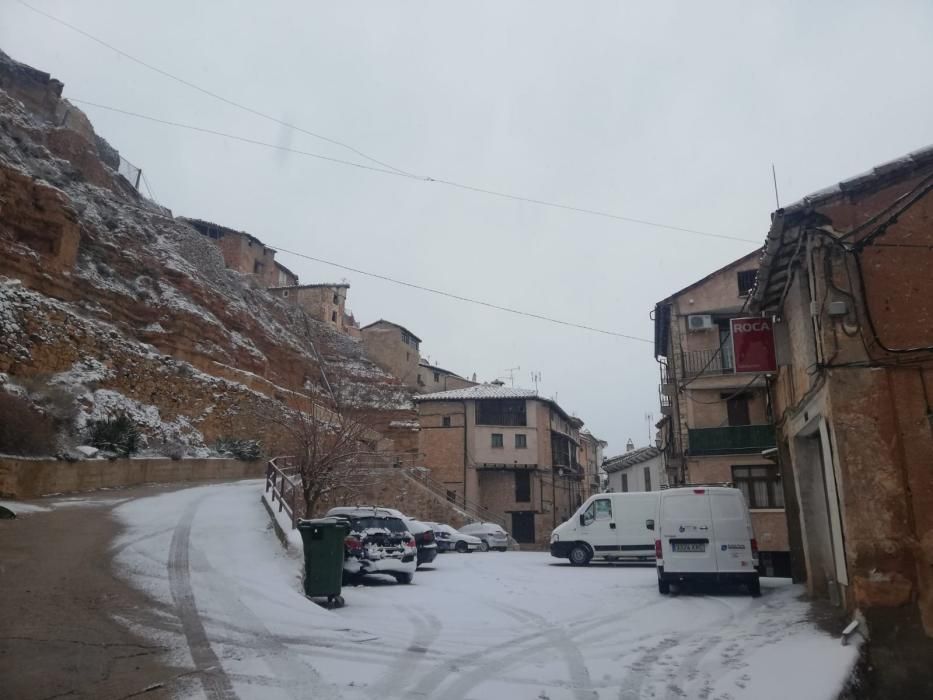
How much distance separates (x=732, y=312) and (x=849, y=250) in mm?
19089

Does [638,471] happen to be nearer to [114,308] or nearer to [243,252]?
[114,308]

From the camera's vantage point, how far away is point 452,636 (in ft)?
25.0

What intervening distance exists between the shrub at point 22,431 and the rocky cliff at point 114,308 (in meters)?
1.98

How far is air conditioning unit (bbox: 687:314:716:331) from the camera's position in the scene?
83.8 ft

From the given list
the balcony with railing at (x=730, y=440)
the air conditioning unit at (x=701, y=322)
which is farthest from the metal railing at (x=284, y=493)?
the air conditioning unit at (x=701, y=322)

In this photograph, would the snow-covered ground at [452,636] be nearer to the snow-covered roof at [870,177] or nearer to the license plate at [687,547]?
the license plate at [687,547]

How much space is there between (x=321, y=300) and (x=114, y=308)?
33.7 metres

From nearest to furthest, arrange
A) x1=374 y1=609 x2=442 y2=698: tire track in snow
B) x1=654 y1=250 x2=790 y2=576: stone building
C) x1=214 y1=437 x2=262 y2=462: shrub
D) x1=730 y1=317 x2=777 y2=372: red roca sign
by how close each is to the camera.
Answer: x1=374 y1=609 x2=442 y2=698: tire track in snow → x1=730 y1=317 x2=777 y2=372: red roca sign → x1=654 y1=250 x2=790 y2=576: stone building → x1=214 y1=437 x2=262 y2=462: shrub

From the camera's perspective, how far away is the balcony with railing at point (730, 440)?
76.0ft

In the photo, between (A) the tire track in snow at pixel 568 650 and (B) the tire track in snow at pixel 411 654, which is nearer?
(B) the tire track in snow at pixel 411 654

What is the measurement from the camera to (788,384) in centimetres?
1056

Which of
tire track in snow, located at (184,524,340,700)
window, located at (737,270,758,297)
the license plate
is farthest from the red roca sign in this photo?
window, located at (737,270,758,297)

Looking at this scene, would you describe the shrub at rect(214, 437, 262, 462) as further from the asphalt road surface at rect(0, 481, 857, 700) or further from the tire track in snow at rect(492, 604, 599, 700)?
the tire track in snow at rect(492, 604, 599, 700)

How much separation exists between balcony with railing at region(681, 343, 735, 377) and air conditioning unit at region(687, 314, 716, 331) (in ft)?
3.08
